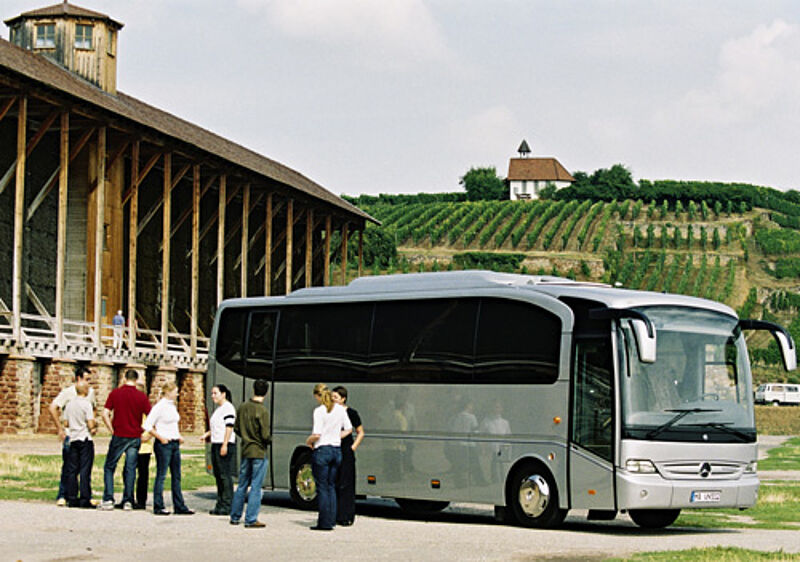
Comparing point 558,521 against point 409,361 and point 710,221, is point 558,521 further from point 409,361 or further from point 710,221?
point 710,221

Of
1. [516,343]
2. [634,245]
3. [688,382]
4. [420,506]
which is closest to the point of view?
[688,382]

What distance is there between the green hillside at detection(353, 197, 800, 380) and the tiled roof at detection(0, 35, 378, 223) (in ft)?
106

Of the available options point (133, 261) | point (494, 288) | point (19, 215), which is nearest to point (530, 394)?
point (494, 288)

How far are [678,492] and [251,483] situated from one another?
4804 millimetres

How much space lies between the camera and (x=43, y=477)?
21.2m

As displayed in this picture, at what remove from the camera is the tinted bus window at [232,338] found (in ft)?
64.1

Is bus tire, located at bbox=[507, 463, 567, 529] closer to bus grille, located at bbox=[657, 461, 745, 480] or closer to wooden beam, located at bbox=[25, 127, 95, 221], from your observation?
bus grille, located at bbox=[657, 461, 745, 480]

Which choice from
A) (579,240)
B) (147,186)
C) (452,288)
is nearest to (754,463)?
(452,288)

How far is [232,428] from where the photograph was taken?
16.0 meters

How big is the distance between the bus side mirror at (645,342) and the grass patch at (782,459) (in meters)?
17.8

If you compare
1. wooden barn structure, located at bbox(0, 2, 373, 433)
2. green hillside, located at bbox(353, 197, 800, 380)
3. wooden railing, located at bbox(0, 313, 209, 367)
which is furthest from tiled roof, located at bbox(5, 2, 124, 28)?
green hillside, located at bbox(353, 197, 800, 380)

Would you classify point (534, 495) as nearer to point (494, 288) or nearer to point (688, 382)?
point (688, 382)

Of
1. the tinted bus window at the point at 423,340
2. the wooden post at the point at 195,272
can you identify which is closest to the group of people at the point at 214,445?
the tinted bus window at the point at 423,340

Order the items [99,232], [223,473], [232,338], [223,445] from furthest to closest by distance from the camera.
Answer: [99,232] → [232,338] → [223,473] → [223,445]
